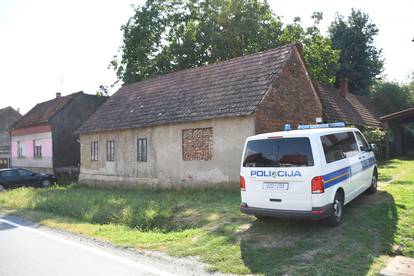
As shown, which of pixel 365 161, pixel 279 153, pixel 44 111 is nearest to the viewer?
pixel 279 153

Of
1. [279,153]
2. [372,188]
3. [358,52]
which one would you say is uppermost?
[358,52]

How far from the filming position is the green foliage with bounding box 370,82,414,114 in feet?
111

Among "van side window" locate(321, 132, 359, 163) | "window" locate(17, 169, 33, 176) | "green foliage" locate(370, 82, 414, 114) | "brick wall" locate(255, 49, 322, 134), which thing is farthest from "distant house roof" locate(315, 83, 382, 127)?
"window" locate(17, 169, 33, 176)

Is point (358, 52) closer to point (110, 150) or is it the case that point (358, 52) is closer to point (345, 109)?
point (345, 109)

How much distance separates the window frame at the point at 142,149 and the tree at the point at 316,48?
564 inches

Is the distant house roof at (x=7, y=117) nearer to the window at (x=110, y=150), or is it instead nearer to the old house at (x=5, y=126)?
the old house at (x=5, y=126)

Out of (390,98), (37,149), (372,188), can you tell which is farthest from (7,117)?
(372,188)

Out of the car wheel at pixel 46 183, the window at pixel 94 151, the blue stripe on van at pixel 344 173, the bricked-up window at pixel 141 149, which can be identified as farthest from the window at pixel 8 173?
the blue stripe on van at pixel 344 173

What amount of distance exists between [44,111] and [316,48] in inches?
893

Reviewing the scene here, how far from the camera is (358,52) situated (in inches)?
1483

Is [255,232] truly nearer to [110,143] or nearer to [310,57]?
[110,143]

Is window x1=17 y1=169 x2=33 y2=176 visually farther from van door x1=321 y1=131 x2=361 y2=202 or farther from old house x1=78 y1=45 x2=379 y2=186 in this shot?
van door x1=321 y1=131 x2=361 y2=202

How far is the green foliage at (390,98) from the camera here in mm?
33906

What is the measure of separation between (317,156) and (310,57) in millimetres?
20531
